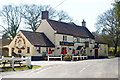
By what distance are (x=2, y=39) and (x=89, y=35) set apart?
74.2ft

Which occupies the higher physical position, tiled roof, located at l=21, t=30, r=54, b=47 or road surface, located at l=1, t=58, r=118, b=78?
tiled roof, located at l=21, t=30, r=54, b=47

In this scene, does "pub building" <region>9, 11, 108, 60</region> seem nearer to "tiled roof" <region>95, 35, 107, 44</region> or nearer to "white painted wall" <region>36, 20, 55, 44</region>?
"white painted wall" <region>36, 20, 55, 44</region>

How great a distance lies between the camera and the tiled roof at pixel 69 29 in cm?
4924

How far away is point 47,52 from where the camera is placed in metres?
44.9

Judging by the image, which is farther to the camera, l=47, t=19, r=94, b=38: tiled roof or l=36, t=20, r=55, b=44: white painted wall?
l=47, t=19, r=94, b=38: tiled roof

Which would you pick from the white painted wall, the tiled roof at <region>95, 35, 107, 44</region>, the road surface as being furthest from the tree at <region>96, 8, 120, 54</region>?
the road surface

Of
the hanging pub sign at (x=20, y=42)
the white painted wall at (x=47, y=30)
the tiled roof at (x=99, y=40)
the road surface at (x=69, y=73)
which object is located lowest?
the road surface at (x=69, y=73)

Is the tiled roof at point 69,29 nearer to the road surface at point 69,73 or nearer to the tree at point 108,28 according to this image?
the tree at point 108,28

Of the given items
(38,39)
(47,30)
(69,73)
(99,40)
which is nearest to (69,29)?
(47,30)

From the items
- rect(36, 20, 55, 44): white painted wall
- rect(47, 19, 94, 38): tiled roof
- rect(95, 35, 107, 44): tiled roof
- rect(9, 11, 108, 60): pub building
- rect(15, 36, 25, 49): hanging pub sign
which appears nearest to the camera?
rect(9, 11, 108, 60): pub building

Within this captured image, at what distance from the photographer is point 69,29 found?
5359 centimetres

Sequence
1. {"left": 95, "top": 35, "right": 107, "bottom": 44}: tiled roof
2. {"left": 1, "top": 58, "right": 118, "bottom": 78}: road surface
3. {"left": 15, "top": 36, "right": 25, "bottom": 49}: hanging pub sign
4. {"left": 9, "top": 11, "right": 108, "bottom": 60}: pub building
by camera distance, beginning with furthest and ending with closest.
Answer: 1. {"left": 95, "top": 35, "right": 107, "bottom": 44}: tiled roof
2. {"left": 15, "top": 36, "right": 25, "bottom": 49}: hanging pub sign
3. {"left": 9, "top": 11, "right": 108, "bottom": 60}: pub building
4. {"left": 1, "top": 58, "right": 118, "bottom": 78}: road surface

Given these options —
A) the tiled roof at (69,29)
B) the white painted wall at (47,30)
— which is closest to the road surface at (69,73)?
the white painted wall at (47,30)

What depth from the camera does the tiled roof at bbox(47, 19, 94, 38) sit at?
49.2m
